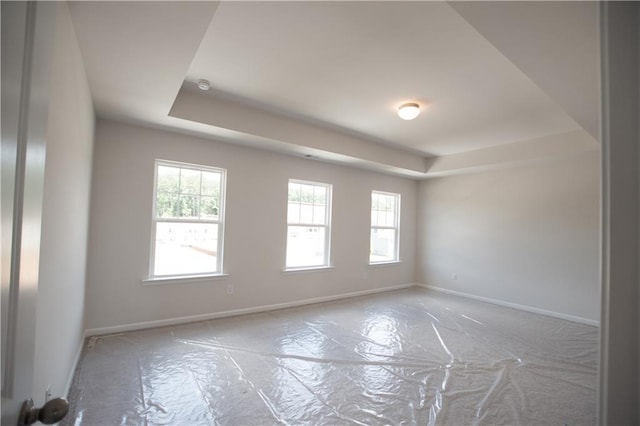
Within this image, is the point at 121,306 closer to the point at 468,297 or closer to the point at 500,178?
the point at 468,297

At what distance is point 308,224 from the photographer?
487cm

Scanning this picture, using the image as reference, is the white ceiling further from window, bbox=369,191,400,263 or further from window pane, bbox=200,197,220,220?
window, bbox=369,191,400,263

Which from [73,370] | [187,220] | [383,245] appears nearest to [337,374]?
[73,370]

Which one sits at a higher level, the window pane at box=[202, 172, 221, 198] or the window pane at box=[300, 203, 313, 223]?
the window pane at box=[202, 172, 221, 198]

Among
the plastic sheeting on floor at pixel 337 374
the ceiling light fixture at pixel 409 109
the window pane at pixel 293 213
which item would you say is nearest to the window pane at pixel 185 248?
the plastic sheeting on floor at pixel 337 374

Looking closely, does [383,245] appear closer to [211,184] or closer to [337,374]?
[211,184]

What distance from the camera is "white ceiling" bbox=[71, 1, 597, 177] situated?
181 cm

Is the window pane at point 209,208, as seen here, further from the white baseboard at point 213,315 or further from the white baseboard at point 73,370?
the white baseboard at point 73,370

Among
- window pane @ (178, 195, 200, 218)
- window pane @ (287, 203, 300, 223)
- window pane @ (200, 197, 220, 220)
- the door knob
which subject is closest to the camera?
the door knob

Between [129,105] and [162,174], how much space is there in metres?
0.99

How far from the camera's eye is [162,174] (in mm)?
3633

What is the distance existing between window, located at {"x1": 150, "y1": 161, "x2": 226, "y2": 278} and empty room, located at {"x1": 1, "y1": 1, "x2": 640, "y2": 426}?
0.02 meters

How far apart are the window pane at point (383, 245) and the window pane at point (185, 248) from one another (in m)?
3.04

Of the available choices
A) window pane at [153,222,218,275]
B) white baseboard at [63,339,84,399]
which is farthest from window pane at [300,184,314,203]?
white baseboard at [63,339,84,399]
